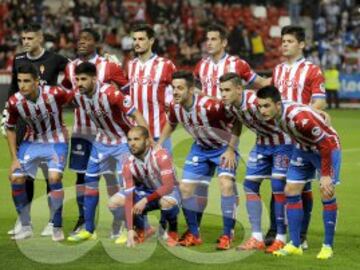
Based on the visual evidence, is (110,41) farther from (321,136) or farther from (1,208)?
(321,136)

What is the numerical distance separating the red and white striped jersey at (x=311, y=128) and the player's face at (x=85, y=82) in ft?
6.81

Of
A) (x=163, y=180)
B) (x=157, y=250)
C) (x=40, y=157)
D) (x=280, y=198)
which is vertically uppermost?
(x=40, y=157)

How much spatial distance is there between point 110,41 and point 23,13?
2.75 meters

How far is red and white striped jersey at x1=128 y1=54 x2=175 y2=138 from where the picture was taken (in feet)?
38.1

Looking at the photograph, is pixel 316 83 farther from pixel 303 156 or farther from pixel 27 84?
pixel 27 84

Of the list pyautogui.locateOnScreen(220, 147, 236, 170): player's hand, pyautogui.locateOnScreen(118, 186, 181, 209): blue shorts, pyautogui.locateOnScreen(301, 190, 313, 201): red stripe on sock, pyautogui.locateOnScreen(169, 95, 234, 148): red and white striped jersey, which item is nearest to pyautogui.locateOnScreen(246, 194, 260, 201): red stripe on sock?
pyautogui.locateOnScreen(220, 147, 236, 170): player's hand

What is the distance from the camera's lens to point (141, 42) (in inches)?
449

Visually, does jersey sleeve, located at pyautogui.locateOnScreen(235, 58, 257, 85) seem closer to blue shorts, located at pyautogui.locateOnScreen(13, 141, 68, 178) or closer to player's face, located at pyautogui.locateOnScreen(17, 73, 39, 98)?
blue shorts, located at pyautogui.locateOnScreen(13, 141, 68, 178)

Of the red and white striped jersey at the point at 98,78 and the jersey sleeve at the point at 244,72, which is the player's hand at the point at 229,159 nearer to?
the jersey sleeve at the point at 244,72

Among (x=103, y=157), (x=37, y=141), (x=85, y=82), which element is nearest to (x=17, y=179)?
(x=37, y=141)

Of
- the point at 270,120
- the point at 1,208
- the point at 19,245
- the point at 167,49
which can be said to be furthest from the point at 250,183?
the point at 167,49

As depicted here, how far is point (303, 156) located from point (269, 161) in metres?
0.63

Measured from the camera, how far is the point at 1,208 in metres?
13.0

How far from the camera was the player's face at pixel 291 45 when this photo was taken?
1069cm
